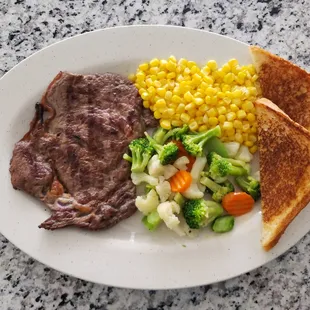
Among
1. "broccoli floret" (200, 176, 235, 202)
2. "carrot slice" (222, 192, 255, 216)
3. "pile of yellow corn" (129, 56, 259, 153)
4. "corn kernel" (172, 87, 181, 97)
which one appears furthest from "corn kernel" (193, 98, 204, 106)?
"carrot slice" (222, 192, 255, 216)

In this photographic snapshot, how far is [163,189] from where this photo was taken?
11.1 feet

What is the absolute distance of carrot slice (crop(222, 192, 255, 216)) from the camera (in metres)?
3.43

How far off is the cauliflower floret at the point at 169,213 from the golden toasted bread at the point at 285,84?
3.02 ft

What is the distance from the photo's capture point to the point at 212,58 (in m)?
3.57

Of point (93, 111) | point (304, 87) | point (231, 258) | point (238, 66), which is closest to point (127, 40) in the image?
point (93, 111)

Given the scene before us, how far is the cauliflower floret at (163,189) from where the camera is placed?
133 inches

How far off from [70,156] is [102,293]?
0.90 meters

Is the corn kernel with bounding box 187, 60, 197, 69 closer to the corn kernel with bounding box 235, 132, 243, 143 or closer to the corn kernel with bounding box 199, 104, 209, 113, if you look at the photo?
the corn kernel with bounding box 199, 104, 209, 113

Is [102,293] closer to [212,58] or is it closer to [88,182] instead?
[88,182]

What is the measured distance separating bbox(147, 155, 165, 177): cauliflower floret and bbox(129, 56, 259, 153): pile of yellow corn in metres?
0.23

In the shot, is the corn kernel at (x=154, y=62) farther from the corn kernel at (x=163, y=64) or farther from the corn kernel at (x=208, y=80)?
the corn kernel at (x=208, y=80)

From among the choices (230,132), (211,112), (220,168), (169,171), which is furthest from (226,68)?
(169,171)

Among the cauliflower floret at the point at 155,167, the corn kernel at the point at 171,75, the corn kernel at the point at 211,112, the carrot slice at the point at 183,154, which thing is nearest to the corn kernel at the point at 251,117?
the corn kernel at the point at 211,112

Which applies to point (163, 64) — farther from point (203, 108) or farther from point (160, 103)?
point (203, 108)
